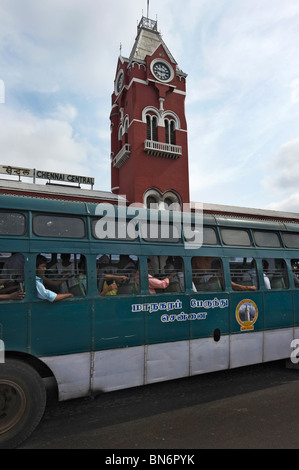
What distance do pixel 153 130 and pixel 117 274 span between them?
21770mm

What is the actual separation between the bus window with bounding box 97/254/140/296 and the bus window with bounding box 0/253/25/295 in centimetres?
108

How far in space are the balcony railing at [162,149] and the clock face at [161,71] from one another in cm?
576

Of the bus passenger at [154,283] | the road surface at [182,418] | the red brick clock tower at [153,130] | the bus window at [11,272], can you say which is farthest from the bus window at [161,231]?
the red brick clock tower at [153,130]

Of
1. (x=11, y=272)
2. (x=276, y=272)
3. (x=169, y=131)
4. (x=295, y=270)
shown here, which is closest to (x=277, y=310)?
(x=276, y=272)

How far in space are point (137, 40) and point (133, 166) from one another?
12.6m

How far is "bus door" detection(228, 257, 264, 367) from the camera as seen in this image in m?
Answer: 5.57

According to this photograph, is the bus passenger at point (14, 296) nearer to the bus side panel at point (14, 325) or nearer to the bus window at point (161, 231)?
the bus side panel at point (14, 325)

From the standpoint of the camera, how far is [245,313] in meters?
5.72

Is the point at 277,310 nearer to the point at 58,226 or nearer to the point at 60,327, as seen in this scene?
the point at 60,327

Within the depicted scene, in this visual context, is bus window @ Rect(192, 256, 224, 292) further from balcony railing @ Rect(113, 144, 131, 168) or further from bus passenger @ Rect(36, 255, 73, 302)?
balcony railing @ Rect(113, 144, 131, 168)

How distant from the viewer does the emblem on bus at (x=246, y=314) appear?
5.64 meters

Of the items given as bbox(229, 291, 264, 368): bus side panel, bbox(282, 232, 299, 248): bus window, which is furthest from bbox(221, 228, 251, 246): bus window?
bbox(282, 232, 299, 248): bus window

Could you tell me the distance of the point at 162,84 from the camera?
24438 millimetres
